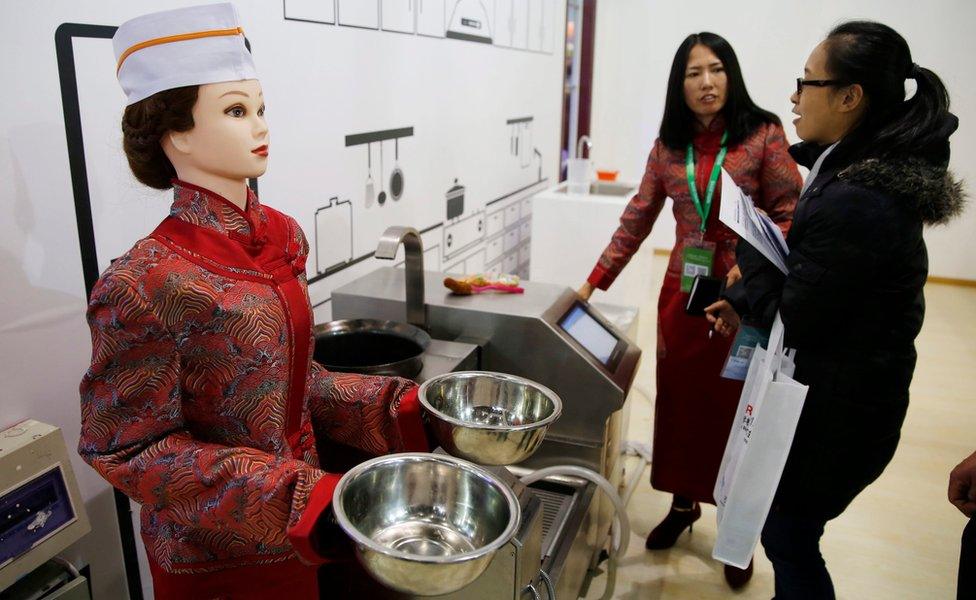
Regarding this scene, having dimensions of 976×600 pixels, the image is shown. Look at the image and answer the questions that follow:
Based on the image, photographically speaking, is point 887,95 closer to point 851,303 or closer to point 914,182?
point 914,182

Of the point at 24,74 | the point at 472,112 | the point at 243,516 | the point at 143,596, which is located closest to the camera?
the point at 243,516

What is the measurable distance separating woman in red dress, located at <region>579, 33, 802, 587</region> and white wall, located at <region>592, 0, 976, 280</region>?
2.89 meters

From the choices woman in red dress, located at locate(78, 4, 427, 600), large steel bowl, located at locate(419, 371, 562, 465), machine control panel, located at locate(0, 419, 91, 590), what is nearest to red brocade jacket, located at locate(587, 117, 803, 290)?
large steel bowl, located at locate(419, 371, 562, 465)

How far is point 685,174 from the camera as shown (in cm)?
214

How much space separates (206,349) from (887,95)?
1.30 m

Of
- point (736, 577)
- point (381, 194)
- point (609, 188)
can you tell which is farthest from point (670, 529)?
point (609, 188)

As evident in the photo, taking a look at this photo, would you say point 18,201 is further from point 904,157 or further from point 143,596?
point 904,157

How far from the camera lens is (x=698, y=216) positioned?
2115 millimetres

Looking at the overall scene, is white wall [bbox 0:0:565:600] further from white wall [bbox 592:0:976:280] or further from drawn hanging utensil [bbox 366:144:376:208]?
white wall [bbox 592:0:976:280]

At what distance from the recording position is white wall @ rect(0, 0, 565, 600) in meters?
1.24

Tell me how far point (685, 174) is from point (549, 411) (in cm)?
115

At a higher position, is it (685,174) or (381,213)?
(685,174)

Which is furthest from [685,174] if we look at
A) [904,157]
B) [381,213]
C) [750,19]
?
[750,19]

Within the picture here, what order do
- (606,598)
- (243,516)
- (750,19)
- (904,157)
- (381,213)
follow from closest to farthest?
(243,516) → (904,157) → (606,598) → (381,213) → (750,19)
